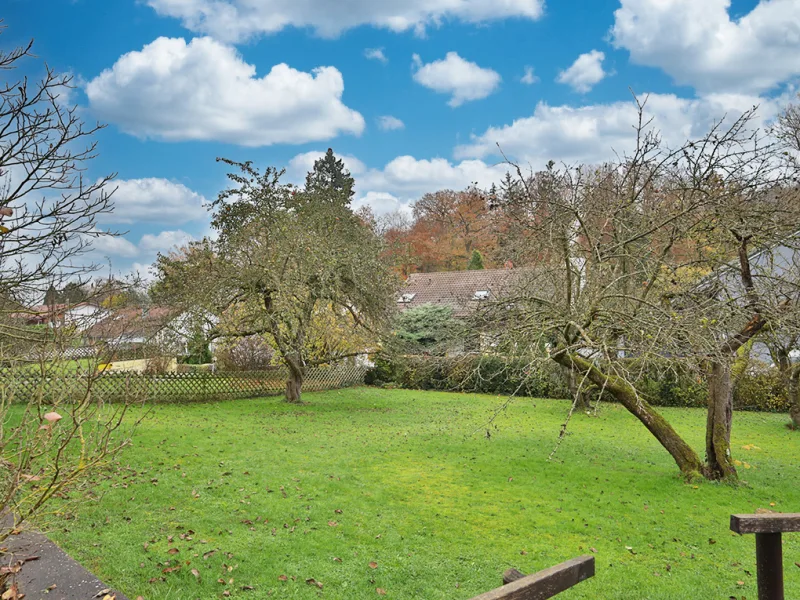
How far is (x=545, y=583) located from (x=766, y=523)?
1562mm

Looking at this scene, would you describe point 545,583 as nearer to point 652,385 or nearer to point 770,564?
point 770,564

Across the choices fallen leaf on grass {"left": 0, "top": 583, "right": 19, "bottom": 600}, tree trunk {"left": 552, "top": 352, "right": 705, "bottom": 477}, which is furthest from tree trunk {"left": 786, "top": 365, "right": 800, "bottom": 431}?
fallen leaf on grass {"left": 0, "top": 583, "right": 19, "bottom": 600}

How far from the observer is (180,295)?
14453 millimetres

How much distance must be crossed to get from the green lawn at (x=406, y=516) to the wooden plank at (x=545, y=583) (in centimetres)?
216

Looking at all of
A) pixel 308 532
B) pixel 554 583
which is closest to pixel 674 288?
pixel 308 532

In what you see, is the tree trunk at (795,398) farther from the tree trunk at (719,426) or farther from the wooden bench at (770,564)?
the wooden bench at (770,564)

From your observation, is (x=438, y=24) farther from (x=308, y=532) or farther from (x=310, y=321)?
(x=308, y=532)

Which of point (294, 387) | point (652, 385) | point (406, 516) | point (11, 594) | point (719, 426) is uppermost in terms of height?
point (719, 426)

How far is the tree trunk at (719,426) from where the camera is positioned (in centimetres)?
749

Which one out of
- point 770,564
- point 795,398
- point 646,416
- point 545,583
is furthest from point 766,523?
point 795,398

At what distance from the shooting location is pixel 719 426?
24.5ft

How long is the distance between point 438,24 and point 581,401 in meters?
10.9

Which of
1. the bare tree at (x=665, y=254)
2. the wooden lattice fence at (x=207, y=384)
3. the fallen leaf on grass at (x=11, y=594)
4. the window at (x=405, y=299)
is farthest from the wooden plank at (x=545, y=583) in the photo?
the window at (x=405, y=299)

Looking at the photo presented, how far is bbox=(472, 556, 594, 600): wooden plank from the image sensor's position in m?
1.87
